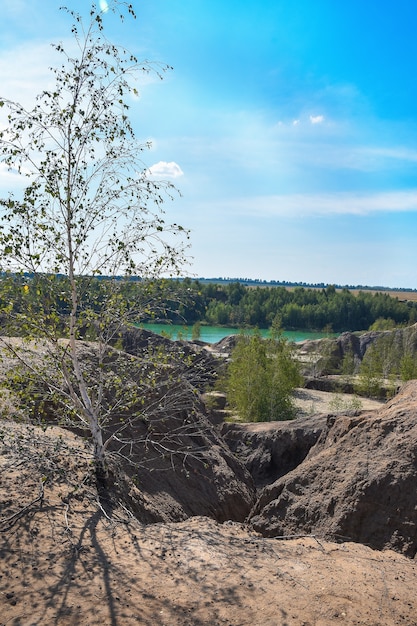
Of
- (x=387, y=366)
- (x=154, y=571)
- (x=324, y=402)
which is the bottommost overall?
(x=324, y=402)

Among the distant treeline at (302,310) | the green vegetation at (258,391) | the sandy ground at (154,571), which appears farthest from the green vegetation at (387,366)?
the distant treeline at (302,310)

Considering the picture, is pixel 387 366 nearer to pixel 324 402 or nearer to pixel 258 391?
pixel 324 402

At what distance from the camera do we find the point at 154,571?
5762mm

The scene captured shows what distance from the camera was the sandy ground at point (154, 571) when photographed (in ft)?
16.4

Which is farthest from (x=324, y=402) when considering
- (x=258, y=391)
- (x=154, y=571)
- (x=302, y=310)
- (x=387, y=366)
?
(x=302, y=310)

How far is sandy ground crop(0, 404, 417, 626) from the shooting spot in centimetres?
499

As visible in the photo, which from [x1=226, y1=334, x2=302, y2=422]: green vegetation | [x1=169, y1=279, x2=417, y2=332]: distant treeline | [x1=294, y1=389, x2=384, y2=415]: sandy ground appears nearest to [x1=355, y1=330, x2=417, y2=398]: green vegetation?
[x1=294, y1=389, x2=384, y2=415]: sandy ground

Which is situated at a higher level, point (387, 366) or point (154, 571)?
point (154, 571)

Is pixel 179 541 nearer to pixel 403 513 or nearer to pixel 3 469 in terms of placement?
pixel 3 469

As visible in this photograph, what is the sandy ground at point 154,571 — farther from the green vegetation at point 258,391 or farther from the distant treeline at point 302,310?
the distant treeline at point 302,310

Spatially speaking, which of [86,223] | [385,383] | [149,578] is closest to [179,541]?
[149,578]

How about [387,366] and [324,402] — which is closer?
[324,402]

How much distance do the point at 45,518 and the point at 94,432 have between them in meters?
1.53

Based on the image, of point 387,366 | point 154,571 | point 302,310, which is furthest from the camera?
point 302,310
